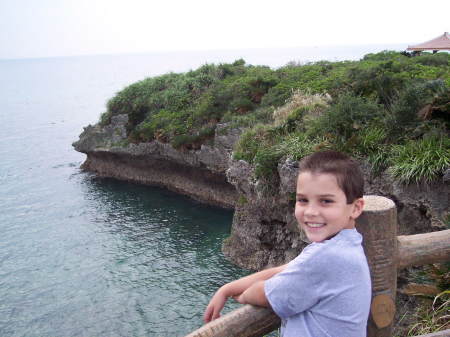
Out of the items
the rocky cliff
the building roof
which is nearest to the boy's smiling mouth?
the rocky cliff

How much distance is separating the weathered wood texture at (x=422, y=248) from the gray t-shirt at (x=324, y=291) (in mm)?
992

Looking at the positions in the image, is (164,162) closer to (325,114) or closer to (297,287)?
(325,114)

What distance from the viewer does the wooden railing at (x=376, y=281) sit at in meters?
2.59

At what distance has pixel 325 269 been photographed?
233 centimetres

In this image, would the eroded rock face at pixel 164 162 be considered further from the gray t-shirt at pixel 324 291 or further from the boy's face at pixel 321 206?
the gray t-shirt at pixel 324 291

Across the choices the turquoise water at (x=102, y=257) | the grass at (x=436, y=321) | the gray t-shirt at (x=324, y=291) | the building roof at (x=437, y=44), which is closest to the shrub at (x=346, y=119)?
the turquoise water at (x=102, y=257)

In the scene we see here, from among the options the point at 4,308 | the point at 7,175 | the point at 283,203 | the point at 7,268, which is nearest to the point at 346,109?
the point at 283,203

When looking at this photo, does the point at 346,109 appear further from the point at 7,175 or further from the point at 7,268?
the point at 7,175

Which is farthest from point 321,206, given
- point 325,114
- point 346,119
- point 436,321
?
point 325,114

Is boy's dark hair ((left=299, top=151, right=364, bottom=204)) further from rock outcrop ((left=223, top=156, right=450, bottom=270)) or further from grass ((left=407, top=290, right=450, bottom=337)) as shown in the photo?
rock outcrop ((left=223, top=156, right=450, bottom=270))

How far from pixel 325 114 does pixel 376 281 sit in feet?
47.2

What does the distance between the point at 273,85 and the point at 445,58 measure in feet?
33.7

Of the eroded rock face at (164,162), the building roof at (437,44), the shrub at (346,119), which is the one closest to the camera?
the shrub at (346,119)

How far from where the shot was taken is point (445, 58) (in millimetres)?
24406
